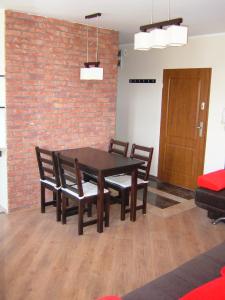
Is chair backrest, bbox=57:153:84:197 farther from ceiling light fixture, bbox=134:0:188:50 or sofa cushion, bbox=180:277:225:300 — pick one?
sofa cushion, bbox=180:277:225:300

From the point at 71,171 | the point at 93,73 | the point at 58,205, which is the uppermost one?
the point at 93,73

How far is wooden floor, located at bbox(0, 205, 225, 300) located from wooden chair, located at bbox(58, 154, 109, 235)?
16cm

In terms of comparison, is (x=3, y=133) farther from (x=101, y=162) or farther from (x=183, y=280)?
(x=183, y=280)

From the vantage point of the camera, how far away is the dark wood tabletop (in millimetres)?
3523

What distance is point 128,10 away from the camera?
144 inches

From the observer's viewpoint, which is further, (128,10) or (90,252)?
(128,10)

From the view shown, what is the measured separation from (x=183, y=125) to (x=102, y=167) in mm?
2248

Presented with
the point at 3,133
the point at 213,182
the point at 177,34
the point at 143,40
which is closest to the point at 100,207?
the point at 213,182

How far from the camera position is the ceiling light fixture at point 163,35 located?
2.59 meters

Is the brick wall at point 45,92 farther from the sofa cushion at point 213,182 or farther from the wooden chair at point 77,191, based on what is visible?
the sofa cushion at point 213,182

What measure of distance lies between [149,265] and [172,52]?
353 centimetres

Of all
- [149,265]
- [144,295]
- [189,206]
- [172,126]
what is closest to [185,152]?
[172,126]

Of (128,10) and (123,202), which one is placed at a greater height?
(128,10)

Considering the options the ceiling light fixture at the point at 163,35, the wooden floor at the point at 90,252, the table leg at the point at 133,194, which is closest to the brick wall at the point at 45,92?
the wooden floor at the point at 90,252
